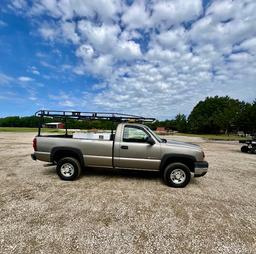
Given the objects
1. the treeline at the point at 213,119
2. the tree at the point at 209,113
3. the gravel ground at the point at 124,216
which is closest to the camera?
the gravel ground at the point at 124,216

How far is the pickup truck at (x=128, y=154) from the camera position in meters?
5.89

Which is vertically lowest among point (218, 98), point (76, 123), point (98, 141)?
point (98, 141)

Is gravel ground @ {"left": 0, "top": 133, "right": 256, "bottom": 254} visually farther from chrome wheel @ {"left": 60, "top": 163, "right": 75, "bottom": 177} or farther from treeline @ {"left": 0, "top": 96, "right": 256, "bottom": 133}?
treeline @ {"left": 0, "top": 96, "right": 256, "bottom": 133}

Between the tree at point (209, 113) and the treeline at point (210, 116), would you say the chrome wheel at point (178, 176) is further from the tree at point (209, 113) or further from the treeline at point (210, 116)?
the tree at point (209, 113)

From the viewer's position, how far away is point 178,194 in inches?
208

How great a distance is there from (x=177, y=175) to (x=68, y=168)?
134 inches

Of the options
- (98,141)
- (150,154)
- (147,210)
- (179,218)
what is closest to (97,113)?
(98,141)

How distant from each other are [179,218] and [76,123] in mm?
4966

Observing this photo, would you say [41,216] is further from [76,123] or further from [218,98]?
[218,98]

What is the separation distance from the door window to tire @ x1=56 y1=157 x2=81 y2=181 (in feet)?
5.66

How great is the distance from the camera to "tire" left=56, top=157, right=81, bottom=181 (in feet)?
20.5

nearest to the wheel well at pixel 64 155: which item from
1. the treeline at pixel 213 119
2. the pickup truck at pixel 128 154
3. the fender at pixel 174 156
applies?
the pickup truck at pixel 128 154

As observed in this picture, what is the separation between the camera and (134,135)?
245 inches

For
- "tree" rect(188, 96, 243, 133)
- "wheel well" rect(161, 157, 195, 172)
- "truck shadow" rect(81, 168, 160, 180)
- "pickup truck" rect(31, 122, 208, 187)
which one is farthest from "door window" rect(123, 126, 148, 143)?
"tree" rect(188, 96, 243, 133)
